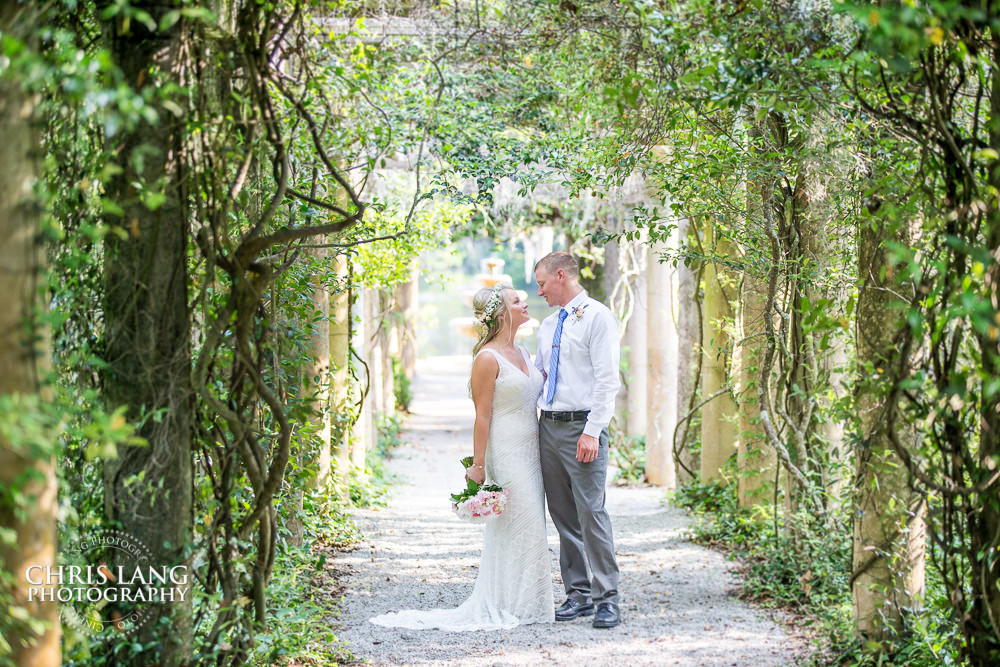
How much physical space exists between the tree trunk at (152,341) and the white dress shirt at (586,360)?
252 centimetres

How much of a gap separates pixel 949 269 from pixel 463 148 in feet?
12.3

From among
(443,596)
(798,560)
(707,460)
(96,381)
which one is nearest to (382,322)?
(707,460)

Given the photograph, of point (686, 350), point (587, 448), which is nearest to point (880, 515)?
point (587, 448)

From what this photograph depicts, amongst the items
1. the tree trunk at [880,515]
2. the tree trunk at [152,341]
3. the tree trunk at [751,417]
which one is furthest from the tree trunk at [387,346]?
the tree trunk at [152,341]

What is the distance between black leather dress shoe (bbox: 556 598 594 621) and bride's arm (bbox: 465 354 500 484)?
0.86m

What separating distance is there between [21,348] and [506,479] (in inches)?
124

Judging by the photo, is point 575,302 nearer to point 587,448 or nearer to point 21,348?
point 587,448

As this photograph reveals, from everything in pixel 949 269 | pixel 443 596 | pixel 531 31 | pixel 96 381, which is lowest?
pixel 443 596

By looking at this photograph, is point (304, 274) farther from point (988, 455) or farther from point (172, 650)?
point (988, 455)

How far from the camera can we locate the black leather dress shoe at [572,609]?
5.15 meters

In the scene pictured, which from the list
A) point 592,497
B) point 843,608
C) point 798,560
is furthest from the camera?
point 798,560

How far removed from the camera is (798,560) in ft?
18.2

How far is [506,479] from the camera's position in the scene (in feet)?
→ 17.0

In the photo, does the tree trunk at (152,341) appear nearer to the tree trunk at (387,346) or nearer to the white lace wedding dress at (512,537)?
the white lace wedding dress at (512,537)
